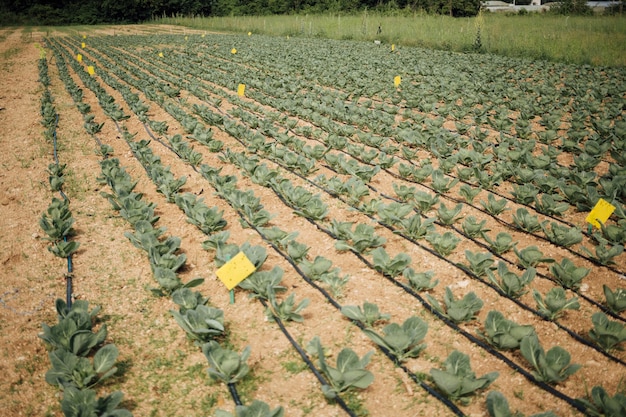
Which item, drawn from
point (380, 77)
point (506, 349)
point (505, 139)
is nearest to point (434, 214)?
point (506, 349)

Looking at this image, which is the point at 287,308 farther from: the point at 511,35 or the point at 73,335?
the point at 511,35

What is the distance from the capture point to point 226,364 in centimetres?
261

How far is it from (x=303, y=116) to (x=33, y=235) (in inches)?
232

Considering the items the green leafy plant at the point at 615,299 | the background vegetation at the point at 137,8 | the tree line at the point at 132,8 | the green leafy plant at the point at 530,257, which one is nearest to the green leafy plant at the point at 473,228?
the green leafy plant at the point at 530,257

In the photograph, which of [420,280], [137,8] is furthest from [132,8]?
[420,280]

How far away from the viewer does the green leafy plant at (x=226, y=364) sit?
8.55ft

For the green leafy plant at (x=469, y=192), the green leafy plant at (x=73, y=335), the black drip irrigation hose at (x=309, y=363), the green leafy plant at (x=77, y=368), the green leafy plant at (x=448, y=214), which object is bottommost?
the black drip irrigation hose at (x=309, y=363)

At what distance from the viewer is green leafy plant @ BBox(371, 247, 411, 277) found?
3.71 metres

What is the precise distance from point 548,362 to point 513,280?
922mm

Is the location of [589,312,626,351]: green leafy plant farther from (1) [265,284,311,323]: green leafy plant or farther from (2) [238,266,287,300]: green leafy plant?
(2) [238,266,287,300]: green leafy plant

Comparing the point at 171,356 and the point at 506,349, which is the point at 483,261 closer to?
the point at 506,349

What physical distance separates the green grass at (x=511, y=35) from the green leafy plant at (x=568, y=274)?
15.6m

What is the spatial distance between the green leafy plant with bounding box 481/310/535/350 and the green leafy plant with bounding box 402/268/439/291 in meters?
0.61

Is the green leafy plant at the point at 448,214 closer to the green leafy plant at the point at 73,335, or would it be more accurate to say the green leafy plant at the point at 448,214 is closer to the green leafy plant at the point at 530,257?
the green leafy plant at the point at 530,257
